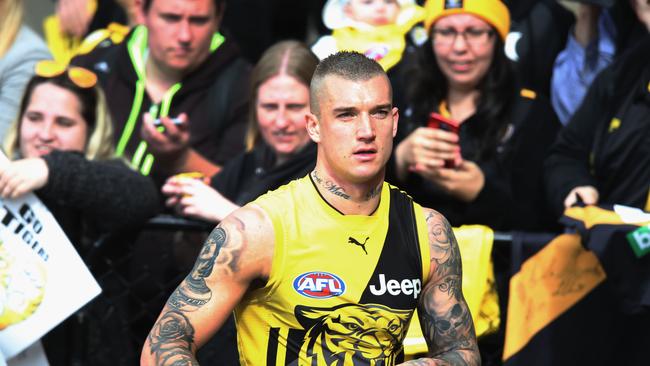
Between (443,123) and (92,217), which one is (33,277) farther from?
(443,123)

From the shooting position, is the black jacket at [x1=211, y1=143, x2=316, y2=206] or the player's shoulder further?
the black jacket at [x1=211, y1=143, x2=316, y2=206]

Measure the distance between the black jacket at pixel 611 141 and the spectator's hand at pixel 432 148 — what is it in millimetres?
555

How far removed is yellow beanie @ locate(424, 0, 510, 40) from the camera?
619cm

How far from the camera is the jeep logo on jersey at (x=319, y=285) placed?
4160mm

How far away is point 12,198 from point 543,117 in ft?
8.54

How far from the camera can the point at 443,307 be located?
4.39 m

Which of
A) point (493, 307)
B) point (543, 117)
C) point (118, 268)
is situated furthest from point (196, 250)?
point (543, 117)

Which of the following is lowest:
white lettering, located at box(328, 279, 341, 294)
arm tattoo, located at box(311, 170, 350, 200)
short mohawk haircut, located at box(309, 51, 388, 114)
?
white lettering, located at box(328, 279, 341, 294)

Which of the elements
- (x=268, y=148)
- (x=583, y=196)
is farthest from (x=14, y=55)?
(x=583, y=196)

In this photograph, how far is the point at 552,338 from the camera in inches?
215

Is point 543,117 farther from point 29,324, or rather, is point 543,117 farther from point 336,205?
point 29,324

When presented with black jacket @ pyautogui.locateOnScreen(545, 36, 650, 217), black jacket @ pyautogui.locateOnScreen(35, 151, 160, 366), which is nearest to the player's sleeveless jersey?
black jacket @ pyautogui.locateOnScreen(35, 151, 160, 366)

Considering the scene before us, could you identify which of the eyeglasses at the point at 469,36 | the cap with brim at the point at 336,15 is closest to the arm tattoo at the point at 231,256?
the eyeglasses at the point at 469,36

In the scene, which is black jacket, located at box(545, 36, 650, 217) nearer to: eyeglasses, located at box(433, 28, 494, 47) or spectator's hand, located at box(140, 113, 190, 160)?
eyeglasses, located at box(433, 28, 494, 47)
